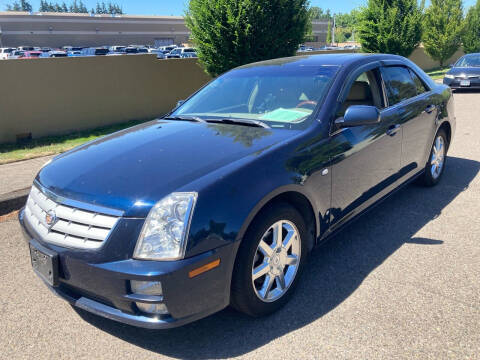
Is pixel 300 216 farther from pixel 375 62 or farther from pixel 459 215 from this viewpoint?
pixel 459 215

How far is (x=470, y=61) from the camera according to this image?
1614cm

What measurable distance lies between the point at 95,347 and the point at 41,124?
26.9 feet

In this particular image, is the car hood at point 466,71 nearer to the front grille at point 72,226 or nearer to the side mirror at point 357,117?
the side mirror at point 357,117

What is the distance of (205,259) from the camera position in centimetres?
238

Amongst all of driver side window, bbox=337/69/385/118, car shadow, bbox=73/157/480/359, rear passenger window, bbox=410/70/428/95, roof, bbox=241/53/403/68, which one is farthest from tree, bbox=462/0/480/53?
driver side window, bbox=337/69/385/118

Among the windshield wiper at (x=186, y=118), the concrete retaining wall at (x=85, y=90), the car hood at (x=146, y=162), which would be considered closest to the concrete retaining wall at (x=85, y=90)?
the concrete retaining wall at (x=85, y=90)

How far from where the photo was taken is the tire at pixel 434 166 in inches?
204

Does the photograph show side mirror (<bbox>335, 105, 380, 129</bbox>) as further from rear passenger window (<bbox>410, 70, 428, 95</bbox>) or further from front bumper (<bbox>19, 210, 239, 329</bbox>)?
rear passenger window (<bbox>410, 70, 428, 95</bbox>)

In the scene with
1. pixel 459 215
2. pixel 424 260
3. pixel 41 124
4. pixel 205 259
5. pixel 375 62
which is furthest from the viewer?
pixel 41 124

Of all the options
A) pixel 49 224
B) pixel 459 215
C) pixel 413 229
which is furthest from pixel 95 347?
pixel 459 215

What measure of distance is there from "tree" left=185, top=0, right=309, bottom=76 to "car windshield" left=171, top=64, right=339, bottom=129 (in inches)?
228

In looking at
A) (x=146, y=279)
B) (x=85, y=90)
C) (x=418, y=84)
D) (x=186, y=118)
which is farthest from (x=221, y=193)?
(x=85, y=90)

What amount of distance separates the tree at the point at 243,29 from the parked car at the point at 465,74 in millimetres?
7665

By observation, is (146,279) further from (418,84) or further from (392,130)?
(418,84)
